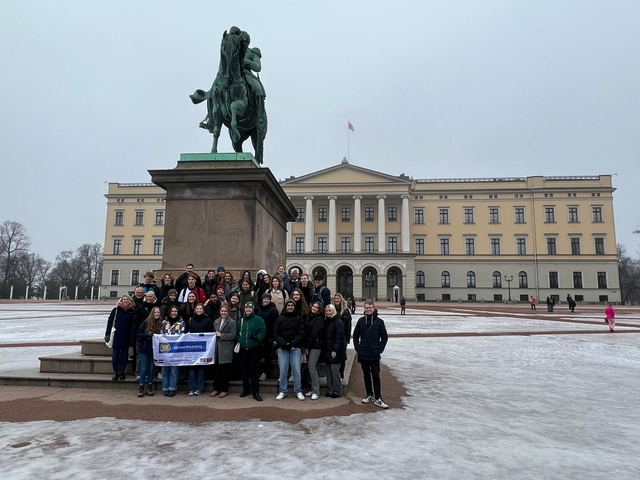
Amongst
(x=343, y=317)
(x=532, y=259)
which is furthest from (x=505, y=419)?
(x=532, y=259)

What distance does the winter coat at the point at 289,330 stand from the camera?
605cm

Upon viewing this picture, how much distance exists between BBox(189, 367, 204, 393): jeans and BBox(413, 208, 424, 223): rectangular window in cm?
6263

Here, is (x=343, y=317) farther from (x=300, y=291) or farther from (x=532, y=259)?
(x=532, y=259)

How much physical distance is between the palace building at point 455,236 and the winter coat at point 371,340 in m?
54.0

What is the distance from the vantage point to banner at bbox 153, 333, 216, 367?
607 centimetres

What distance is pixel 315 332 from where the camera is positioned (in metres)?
6.20

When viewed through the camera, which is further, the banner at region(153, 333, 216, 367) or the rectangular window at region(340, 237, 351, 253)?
the rectangular window at region(340, 237, 351, 253)

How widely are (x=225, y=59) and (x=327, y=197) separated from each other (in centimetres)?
5579

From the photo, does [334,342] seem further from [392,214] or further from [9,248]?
[9,248]

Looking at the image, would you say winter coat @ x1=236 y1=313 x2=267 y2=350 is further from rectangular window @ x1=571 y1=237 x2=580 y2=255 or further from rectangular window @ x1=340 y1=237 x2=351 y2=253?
rectangular window @ x1=571 y1=237 x2=580 y2=255

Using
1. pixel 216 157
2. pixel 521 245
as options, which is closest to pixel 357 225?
pixel 521 245

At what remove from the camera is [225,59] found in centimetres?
922

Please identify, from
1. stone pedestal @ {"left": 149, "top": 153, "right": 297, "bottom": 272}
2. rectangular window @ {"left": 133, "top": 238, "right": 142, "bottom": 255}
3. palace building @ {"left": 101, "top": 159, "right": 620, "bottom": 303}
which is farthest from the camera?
rectangular window @ {"left": 133, "top": 238, "right": 142, "bottom": 255}

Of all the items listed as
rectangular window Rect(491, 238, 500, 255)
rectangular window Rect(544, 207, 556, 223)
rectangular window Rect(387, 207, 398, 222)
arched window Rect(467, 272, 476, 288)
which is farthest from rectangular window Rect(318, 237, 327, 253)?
rectangular window Rect(544, 207, 556, 223)
